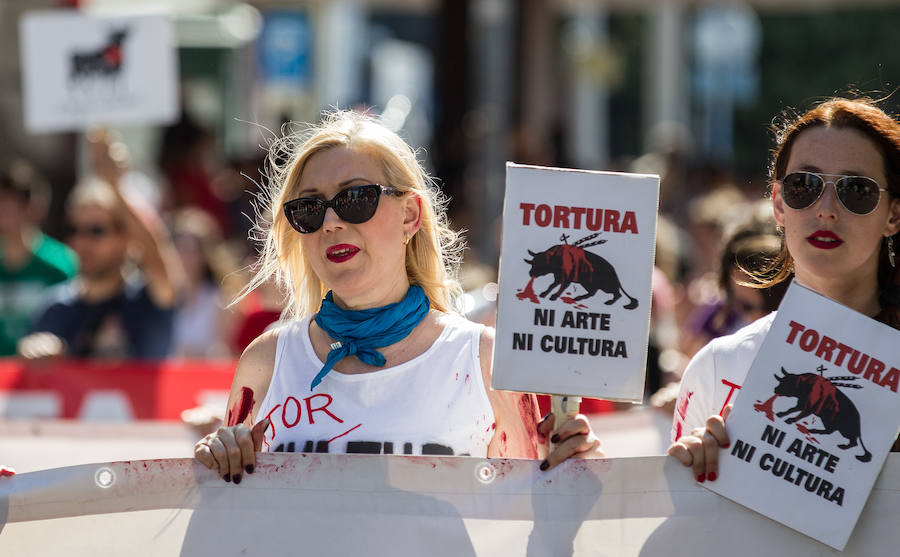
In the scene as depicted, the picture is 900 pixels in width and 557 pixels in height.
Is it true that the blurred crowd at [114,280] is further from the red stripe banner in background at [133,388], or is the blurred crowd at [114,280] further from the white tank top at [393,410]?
the white tank top at [393,410]

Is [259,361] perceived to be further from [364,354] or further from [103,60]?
[103,60]

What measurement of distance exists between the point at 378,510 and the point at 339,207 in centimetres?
70

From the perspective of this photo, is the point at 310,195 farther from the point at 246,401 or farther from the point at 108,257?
the point at 108,257

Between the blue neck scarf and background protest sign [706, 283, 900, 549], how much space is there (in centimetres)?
80

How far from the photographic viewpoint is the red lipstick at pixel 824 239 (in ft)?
8.45

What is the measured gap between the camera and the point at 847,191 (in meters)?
2.56

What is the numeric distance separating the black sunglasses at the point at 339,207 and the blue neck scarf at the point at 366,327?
0.21 m

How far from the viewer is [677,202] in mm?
10484

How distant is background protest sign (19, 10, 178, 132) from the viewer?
562 cm

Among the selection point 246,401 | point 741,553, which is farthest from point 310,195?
point 741,553

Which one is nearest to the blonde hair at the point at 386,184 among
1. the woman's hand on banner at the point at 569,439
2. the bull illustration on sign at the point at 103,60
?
the woman's hand on banner at the point at 569,439

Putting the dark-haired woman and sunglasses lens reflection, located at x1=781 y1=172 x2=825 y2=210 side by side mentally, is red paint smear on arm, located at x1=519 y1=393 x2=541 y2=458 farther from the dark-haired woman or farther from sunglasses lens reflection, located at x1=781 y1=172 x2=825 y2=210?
sunglasses lens reflection, located at x1=781 y1=172 x2=825 y2=210

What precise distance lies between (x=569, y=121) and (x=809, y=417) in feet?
58.9

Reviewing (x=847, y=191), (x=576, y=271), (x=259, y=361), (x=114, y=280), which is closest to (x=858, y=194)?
(x=847, y=191)
